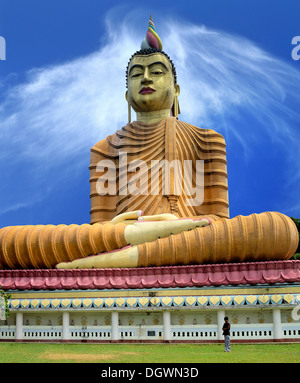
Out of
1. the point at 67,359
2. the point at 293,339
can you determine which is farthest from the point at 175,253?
the point at 67,359

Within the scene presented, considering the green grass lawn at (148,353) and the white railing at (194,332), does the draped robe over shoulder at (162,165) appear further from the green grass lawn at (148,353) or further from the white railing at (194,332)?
the green grass lawn at (148,353)

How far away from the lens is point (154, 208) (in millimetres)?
13852

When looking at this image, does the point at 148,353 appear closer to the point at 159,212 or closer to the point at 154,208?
the point at 159,212

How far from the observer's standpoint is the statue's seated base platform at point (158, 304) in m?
10.1

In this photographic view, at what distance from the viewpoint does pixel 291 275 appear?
10102 millimetres

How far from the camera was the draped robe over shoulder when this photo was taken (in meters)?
14.2

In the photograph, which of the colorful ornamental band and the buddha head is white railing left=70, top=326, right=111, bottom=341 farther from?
the colorful ornamental band

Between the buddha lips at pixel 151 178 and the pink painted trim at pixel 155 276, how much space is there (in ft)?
11.7

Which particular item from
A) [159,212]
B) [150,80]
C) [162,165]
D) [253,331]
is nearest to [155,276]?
[253,331]

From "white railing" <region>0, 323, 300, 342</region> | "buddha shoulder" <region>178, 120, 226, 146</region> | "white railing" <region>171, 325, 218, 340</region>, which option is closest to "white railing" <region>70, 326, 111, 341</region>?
"white railing" <region>0, 323, 300, 342</region>

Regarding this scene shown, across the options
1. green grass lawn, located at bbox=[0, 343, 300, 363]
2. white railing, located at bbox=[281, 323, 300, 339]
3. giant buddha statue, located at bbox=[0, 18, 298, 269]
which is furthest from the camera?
giant buddha statue, located at bbox=[0, 18, 298, 269]

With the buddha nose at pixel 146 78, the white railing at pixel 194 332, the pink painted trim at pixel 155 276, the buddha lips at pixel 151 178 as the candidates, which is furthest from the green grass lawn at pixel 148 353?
the buddha nose at pixel 146 78

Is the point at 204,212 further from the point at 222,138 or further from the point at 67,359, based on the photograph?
the point at 67,359

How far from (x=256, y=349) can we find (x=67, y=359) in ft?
10.7
